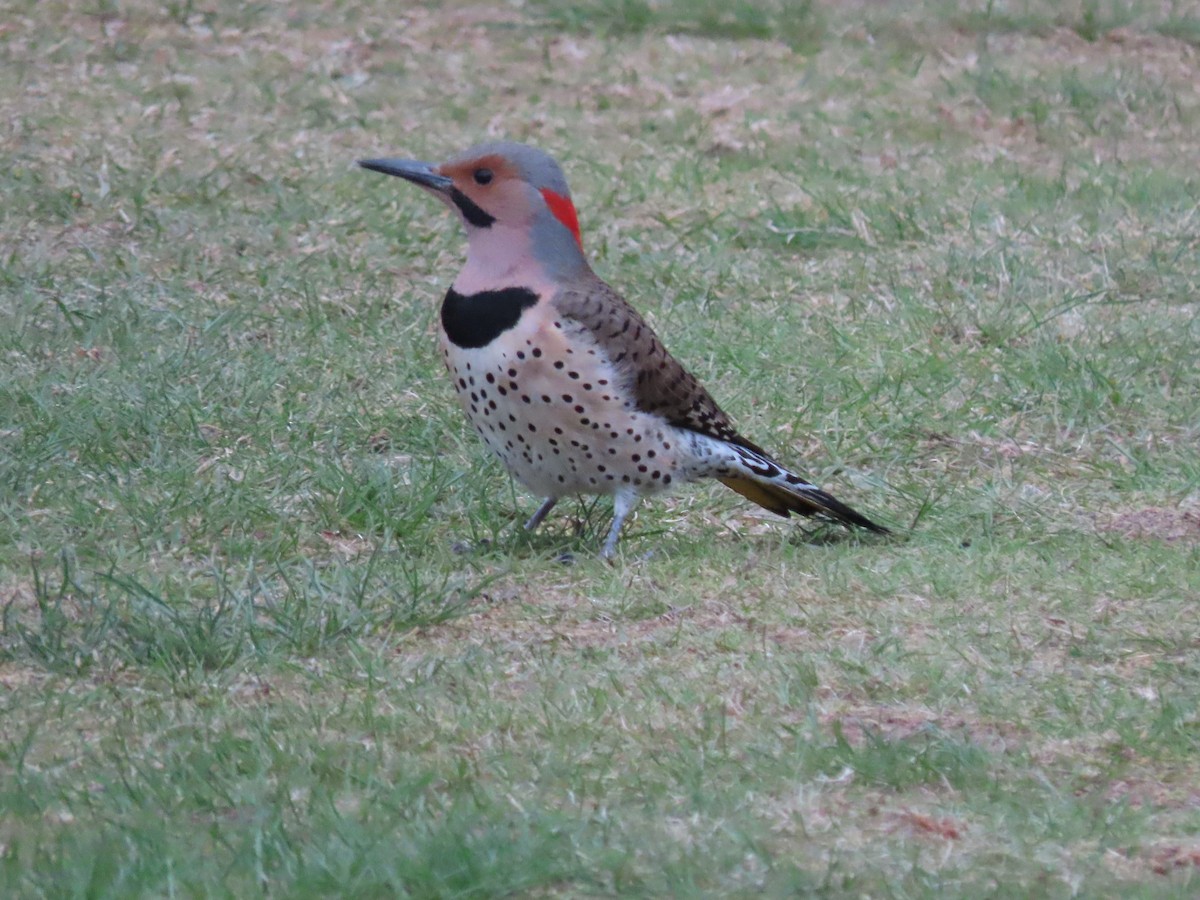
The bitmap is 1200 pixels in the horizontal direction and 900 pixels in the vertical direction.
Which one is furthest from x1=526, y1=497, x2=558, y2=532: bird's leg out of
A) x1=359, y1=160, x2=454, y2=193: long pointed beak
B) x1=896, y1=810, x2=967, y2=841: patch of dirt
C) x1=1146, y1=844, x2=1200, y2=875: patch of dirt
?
x1=1146, y1=844, x2=1200, y2=875: patch of dirt

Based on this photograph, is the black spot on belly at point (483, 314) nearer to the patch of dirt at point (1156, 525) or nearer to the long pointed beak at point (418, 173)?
the long pointed beak at point (418, 173)

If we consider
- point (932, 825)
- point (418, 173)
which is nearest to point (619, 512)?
point (418, 173)

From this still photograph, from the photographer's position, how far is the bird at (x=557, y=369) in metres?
5.30

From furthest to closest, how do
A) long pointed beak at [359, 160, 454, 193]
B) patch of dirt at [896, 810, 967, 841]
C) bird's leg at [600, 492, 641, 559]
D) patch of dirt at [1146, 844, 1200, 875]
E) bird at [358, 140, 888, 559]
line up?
long pointed beak at [359, 160, 454, 193], bird's leg at [600, 492, 641, 559], bird at [358, 140, 888, 559], patch of dirt at [896, 810, 967, 841], patch of dirt at [1146, 844, 1200, 875]

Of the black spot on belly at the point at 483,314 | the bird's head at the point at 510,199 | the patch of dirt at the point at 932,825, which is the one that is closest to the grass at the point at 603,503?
the patch of dirt at the point at 932,825

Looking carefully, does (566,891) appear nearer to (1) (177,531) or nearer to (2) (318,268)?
(1) (177,531)

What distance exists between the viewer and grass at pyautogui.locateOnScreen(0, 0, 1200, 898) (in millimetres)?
3680

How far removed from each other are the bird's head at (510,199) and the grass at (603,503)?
78cm

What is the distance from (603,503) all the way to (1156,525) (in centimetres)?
165

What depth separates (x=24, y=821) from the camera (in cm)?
361

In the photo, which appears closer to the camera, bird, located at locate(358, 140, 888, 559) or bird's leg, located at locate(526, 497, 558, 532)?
bird, located at locate(358, 140, 888, 559)

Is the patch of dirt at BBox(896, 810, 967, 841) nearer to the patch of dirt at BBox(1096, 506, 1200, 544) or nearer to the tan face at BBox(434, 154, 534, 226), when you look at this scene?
the patch of dirt at BBox(1096, 506, 1200, 544)

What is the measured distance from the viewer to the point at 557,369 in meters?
5.30

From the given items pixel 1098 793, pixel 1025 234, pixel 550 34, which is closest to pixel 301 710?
pixel 1098 793
